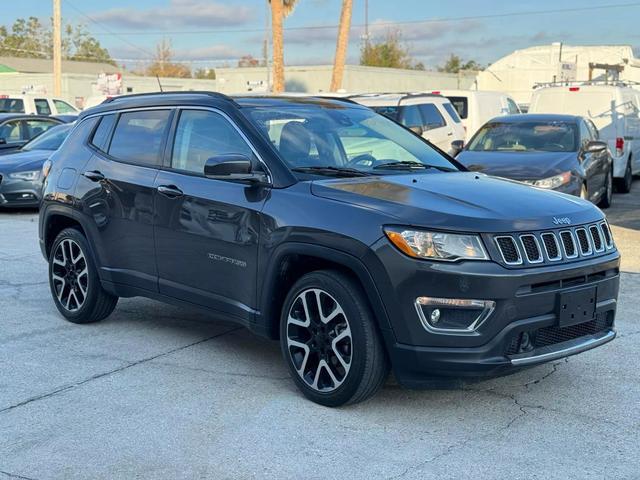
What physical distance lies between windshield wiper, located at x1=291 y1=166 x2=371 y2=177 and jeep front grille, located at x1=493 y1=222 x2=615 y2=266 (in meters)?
1.24

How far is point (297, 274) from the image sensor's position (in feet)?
16.9

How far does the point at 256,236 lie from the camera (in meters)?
5.18

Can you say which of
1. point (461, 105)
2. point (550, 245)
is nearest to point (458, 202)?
point (550, 245)

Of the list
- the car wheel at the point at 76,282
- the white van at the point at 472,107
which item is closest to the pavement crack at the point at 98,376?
the car wheel at the point at 76,282

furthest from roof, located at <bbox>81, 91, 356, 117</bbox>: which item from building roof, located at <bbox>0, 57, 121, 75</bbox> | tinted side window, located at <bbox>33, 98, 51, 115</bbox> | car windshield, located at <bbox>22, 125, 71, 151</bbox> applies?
building roof, located at <bbox>0, 57, 121, 75</bbox>

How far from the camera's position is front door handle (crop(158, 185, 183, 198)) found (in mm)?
5754

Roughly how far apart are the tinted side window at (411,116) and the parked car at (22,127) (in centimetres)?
695

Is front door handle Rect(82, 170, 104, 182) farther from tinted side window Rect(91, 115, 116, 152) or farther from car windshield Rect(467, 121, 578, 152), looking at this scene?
car windshield Rect(467, 121, 578, 152)

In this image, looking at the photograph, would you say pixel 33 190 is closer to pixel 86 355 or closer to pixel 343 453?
pixel 86 355

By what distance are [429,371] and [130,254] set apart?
2700 millimetres

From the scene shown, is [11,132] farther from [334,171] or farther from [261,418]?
[261,418]

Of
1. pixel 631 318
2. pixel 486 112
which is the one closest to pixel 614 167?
pixel 486 112

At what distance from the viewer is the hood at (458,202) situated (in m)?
4.46

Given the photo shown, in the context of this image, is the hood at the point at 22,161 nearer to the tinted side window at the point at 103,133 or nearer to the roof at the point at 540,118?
the roof at the point at 540,118
